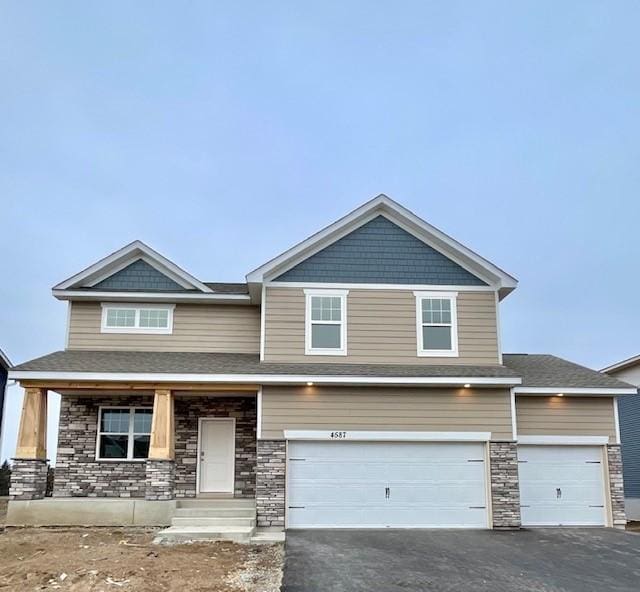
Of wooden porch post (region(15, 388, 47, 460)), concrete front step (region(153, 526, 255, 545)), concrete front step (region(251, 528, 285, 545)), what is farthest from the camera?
wooden porch post (region(15, 388, 47, 460))

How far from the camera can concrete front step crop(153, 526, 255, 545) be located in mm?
11125

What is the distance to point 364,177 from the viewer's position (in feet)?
122

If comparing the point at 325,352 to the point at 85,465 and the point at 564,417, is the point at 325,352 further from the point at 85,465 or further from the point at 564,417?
the point at 85,465

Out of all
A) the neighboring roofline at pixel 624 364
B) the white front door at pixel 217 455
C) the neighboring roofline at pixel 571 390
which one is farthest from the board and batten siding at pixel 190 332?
the neighboring roofline at pixel 624 364

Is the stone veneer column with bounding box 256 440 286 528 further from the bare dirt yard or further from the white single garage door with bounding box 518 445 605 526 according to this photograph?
the white single garage door with bounding box 518 445 605 526

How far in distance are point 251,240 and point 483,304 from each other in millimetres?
26087

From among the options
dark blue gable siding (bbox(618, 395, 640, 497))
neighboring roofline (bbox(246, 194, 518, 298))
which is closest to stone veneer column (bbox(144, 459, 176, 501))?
neighboring roofline (bbox(246, 194, 518, 298))

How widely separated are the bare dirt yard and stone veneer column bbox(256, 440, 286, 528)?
71.7 inches

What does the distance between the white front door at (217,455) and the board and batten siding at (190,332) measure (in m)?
1.85

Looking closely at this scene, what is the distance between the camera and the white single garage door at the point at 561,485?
13789mm

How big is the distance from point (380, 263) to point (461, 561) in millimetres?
7071

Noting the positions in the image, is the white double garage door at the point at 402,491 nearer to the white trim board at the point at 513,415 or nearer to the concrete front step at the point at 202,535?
the white trim board at the point at 513,415

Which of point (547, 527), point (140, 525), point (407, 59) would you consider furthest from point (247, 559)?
point (407, 59)

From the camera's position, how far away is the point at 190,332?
614 inches
